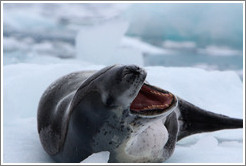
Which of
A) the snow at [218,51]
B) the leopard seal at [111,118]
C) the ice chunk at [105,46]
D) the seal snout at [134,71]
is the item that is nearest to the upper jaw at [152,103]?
the leopard seal at [111,118]

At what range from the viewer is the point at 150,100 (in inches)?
68.7

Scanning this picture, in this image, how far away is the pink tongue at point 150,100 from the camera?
5.50ft

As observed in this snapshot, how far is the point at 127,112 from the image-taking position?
1634mm

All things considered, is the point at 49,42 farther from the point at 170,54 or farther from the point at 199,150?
the point at 199,150

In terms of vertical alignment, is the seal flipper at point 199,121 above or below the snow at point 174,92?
above

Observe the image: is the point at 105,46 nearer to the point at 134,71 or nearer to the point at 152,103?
the point at 152,103

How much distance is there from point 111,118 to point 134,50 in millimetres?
3427

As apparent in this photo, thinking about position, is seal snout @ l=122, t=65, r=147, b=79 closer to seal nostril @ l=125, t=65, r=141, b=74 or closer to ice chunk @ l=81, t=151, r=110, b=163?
seal nostril @ l=125, t=65, r=141, b=74

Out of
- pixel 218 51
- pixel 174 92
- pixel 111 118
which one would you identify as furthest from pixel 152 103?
pixel 218 51

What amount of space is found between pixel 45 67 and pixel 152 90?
1.90 m

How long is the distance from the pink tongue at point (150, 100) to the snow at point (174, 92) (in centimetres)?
27

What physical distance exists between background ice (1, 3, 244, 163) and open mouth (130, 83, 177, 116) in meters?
0.74

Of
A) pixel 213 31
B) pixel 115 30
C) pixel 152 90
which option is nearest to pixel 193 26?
pixel 213 31

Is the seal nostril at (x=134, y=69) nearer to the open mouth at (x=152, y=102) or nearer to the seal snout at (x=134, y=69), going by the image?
the seal snout at (x=134, y=69)
